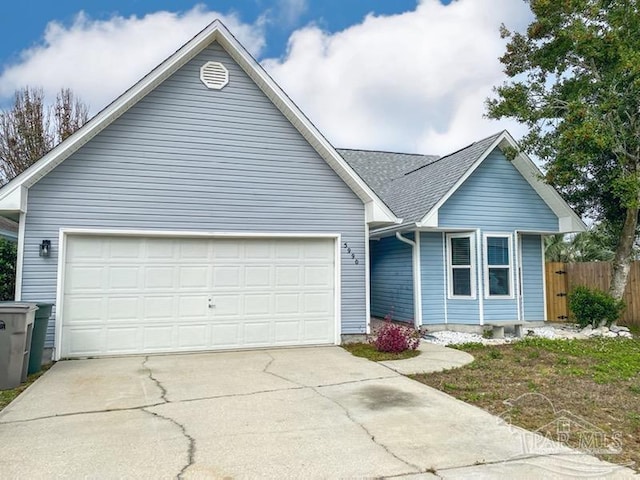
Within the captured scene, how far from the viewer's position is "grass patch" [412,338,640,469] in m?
4.83

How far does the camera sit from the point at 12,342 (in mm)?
6590

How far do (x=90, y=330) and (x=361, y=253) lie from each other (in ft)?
18.5

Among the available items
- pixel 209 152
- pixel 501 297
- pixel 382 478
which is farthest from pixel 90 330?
pixel 501 297

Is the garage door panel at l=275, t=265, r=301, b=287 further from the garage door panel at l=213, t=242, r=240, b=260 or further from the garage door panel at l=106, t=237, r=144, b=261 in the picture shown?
the garage door panel at l=106, t=237, r=144, b=261

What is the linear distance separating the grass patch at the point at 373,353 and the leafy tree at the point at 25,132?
63.3ft

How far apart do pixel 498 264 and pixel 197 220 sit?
25.9 feet

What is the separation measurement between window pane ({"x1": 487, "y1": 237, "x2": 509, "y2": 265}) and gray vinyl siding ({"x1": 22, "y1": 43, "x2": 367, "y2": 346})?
13.3 ft

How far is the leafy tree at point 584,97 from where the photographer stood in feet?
36.3

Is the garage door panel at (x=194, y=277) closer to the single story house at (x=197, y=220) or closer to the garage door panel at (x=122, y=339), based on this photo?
the single story house at (x=197, y=220)

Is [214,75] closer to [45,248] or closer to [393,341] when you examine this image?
[45,248]

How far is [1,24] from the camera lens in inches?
687

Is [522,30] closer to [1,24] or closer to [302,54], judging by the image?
[302,54]

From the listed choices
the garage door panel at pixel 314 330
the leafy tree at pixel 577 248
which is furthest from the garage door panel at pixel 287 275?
→ the leafy tree at pixel 577 248

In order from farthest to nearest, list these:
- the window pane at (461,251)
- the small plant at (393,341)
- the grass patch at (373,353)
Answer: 1. the window pane at (461,251)
2. the small plant at (393,341)
3. the grass patch at (373,353)
